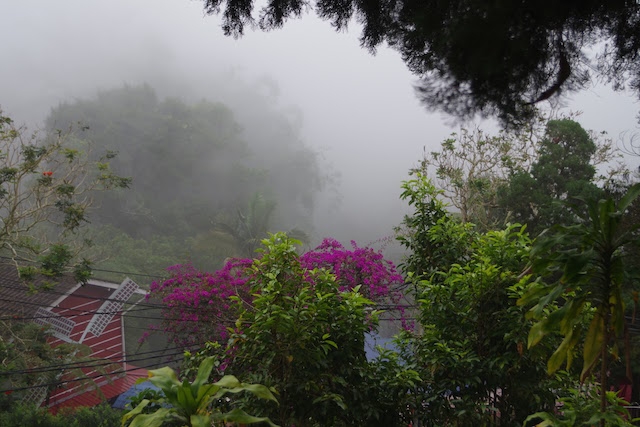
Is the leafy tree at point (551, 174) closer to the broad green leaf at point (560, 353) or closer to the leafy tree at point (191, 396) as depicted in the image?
the broad green leaf at point (560, 353)

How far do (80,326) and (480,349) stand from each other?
986 centimetres

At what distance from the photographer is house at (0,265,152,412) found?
356 inches

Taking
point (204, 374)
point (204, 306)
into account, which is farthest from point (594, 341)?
point (204, 306)

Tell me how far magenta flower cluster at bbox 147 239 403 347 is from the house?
3.18ft

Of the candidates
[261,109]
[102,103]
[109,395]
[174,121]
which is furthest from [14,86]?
[109,395]

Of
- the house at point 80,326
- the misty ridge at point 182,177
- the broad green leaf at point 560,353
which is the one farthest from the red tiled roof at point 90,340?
the broad green leaf at point 560,353

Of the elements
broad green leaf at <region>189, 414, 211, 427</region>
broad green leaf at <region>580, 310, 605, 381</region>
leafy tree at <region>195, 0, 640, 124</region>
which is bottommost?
broad green leaf at <region>189, 414, 211, 427</region>

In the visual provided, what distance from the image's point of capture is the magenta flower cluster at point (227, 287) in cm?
878

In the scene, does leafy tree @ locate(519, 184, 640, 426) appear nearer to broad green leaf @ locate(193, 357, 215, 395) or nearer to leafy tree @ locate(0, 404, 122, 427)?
broad green leaf @ locate(193, 357, 215, 395)

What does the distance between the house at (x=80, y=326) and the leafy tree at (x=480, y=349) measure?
23.1 feet

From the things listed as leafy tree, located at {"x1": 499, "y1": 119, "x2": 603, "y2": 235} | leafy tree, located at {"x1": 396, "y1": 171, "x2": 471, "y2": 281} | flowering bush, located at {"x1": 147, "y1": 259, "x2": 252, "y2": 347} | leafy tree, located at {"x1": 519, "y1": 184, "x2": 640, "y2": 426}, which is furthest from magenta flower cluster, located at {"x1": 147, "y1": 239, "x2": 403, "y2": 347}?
leafy tree, located at {"x1": 519, "y1": 184, "x2": 640, "y2": 426}

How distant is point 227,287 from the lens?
934 centimetres

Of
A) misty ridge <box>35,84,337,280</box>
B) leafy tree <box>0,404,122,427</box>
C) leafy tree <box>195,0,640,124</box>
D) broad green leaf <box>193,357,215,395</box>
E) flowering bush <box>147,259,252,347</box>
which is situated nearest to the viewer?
leafy tree <box>195,0,640,124</box>

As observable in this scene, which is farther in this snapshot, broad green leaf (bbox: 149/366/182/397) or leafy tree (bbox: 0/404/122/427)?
leafy tree (bbox: 0/404/122/427)
